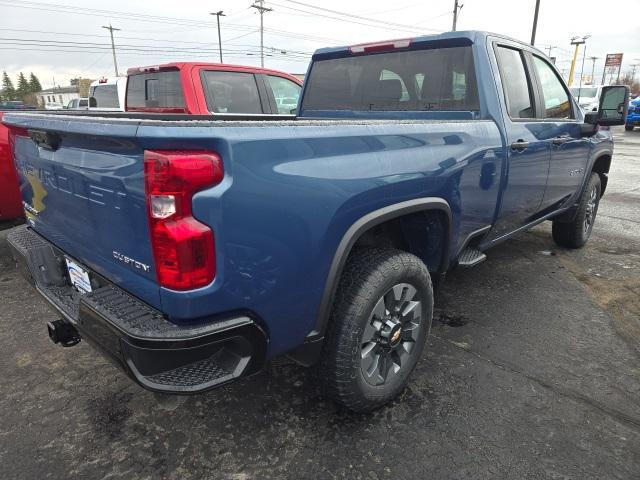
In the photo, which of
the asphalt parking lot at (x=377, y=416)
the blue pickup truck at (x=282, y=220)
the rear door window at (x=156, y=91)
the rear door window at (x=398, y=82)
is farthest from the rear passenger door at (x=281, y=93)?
the asphalt parking lot at (x=377, y=416)

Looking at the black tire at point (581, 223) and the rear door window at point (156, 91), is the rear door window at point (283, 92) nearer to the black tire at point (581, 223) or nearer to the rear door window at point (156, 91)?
the rear door window at point (156, 91)

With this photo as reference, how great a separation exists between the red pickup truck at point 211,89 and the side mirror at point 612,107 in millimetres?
3388

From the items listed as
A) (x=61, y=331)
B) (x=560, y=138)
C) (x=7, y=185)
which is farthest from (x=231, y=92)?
(x=61, y=331)

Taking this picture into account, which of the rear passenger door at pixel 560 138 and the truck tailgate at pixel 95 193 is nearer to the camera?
the truck tailgate at pixel 95 193

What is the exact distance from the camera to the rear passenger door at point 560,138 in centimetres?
355

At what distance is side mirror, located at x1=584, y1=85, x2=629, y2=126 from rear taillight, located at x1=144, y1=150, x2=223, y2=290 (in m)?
3.73

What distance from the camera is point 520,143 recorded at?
2967 millimetres

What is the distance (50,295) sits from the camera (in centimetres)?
220

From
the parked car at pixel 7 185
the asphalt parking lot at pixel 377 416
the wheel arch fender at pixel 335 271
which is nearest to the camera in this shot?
the wheel arch fender at pixel 335 271

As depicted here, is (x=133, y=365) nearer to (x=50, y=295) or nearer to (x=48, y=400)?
(x=50, y=295)

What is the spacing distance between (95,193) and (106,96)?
8.79m

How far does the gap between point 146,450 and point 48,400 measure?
757 mm

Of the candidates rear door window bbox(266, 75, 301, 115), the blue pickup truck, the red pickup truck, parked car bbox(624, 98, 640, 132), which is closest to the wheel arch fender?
the blue pickup truck

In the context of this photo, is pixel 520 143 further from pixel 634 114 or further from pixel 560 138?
pixel 634 114
